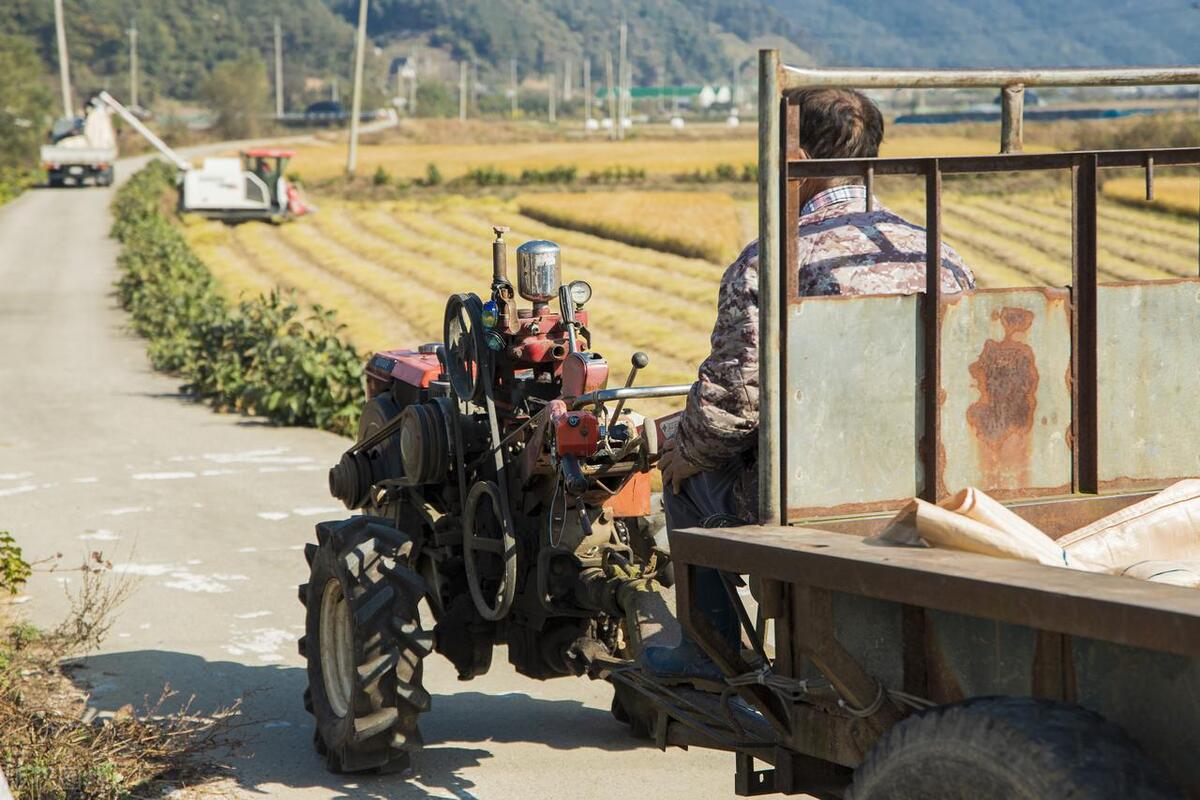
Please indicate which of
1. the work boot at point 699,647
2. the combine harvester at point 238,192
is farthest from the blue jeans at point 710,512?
the combine harvester at point 238,192

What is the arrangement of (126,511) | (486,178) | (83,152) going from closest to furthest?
(126,511), (486,178), (83,152)

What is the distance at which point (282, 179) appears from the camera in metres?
40.5

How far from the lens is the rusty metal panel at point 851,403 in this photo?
394 cm

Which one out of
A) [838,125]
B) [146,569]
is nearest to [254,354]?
[146,569]

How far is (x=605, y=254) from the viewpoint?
32781mm

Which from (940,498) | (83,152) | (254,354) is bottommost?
(254,354)

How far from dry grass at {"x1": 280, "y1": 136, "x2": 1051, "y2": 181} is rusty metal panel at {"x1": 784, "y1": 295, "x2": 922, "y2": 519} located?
44.7m

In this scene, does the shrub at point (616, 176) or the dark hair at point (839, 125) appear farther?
the shrub at point (616, 176)

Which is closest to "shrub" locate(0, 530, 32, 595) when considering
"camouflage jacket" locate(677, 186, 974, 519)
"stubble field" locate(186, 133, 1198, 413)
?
"camouflage jacket" locate(677, 186, 974, 519)

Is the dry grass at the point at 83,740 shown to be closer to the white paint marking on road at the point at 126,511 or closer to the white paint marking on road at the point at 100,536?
the white paint marking on road at the point at 100,536

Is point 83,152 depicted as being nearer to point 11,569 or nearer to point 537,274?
point 11,569

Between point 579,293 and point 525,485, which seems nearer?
point 525,485

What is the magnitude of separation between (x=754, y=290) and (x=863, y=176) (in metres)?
0.47

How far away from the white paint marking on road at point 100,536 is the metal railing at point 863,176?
7372mm
